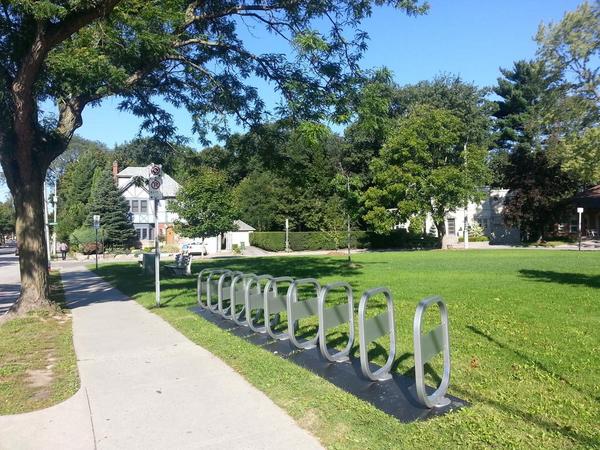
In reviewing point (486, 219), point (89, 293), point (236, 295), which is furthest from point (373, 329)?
point (486, 219)

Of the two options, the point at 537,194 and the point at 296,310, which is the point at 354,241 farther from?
the point at 296,310

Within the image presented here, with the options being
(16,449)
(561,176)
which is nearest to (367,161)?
(561,176)

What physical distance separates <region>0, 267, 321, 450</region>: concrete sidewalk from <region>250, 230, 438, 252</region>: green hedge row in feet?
138

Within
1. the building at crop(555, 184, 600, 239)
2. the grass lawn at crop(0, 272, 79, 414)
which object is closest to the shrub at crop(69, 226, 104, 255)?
the grass lawn at crop(0, 272, 79, 414)

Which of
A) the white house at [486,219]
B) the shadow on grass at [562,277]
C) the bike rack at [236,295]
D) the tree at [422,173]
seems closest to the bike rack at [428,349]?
the bike rack at [236,295]

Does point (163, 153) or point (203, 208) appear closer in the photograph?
point (163, 153)

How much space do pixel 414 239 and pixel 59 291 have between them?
127 ft

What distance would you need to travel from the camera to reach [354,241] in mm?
50969

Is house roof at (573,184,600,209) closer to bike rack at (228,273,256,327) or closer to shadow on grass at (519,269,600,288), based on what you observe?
shadow on grass at (519,269,600,288)

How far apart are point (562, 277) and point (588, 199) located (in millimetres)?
35521

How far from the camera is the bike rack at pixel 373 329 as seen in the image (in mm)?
5172

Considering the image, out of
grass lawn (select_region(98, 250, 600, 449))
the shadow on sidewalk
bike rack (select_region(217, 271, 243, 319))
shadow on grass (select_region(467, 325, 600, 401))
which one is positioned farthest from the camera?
the shadow on sidewalk

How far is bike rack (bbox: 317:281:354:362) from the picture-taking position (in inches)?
235

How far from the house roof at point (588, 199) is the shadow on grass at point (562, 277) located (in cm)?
3295
